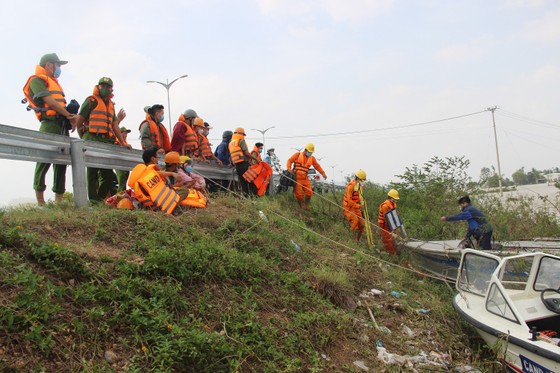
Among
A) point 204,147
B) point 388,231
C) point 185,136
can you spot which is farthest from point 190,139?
point 388,231

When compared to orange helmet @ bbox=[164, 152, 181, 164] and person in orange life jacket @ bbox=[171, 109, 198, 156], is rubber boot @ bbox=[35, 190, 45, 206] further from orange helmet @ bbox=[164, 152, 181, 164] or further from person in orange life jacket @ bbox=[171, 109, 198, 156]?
person in orange life jacket @ bbox=[171, 109, 198, 156]

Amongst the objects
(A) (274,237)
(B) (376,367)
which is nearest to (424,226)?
(A) (274,237)

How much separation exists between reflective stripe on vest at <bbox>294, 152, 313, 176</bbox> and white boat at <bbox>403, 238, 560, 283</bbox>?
10.2ft

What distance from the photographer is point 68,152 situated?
19.7 ft

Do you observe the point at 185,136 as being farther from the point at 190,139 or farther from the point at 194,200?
the point at 194,200

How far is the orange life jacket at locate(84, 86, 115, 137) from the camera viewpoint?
6953 mm

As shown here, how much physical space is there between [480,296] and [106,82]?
6314 mm

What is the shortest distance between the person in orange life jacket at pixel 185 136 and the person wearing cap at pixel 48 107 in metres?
2.53

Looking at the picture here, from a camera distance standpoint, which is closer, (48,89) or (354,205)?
(48,89)

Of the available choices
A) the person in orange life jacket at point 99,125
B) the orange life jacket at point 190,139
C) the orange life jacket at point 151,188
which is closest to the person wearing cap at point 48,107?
the person in orange life jacket at point 99,125

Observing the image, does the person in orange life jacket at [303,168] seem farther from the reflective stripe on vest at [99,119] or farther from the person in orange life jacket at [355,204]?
the reflective stripe on vest at [99,119]

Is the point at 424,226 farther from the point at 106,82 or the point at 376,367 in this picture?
the point at 106,82

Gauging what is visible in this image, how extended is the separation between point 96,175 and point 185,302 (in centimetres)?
364

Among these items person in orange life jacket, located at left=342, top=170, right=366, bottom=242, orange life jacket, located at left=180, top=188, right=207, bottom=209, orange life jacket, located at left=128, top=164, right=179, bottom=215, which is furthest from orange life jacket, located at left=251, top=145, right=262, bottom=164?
orange life jacket, located at left=128, top=164, right=179, bottom=215
